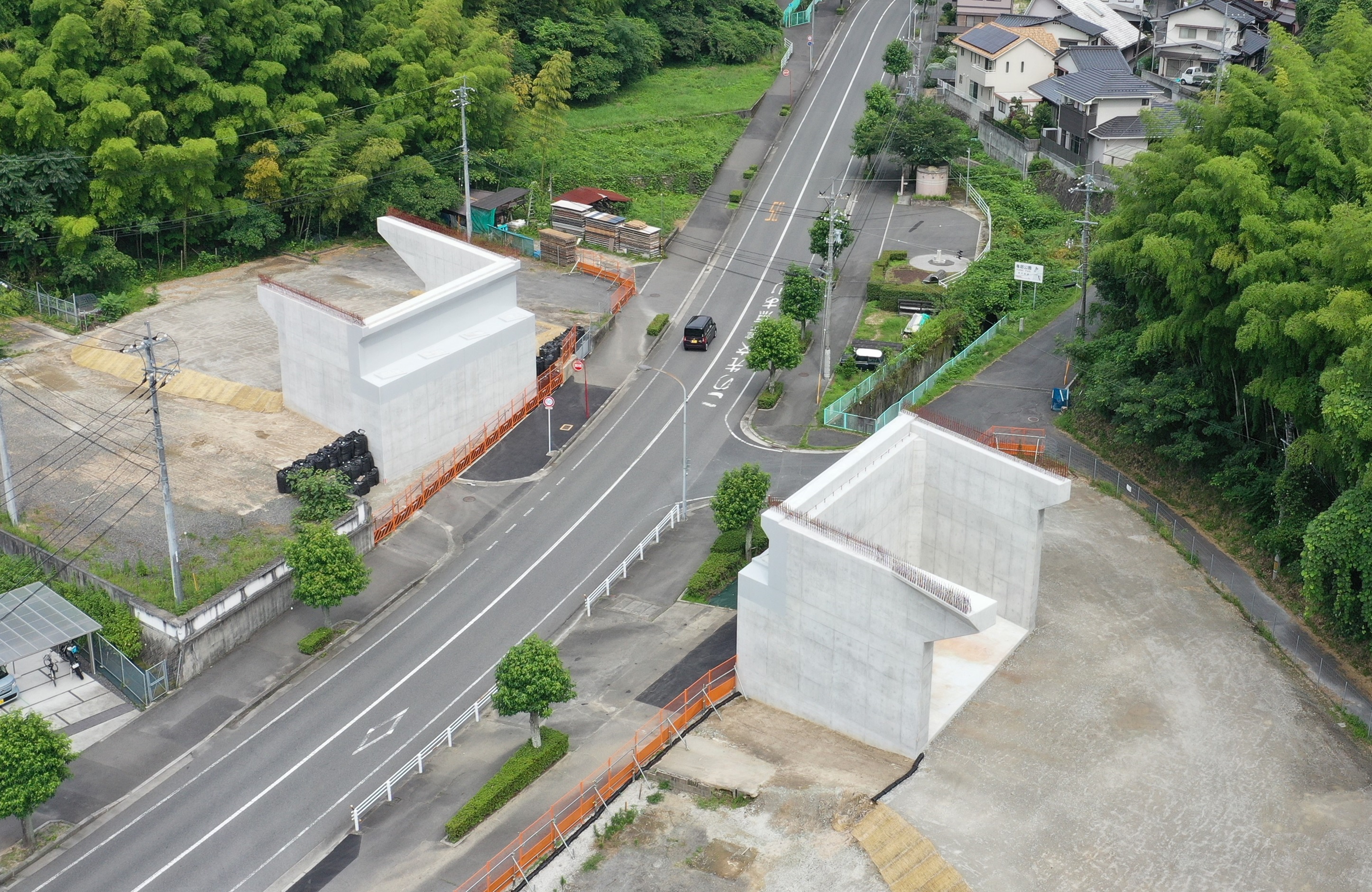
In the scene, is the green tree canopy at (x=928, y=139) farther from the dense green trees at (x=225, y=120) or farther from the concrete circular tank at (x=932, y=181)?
the dense green trees at (x=225, y=120)

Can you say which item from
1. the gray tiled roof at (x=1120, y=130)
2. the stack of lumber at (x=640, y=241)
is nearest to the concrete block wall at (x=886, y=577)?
the stack of lumber at (x=640, y=241)

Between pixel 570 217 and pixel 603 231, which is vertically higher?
pixel 570 217

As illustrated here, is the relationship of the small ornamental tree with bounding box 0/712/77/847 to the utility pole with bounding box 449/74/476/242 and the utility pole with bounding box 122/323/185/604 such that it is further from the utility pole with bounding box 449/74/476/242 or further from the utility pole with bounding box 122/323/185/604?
the utility pole with bounding box 449/74/476/242

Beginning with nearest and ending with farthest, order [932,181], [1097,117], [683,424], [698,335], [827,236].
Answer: [683,424] < [698,335] < [827,236] < [1097,117] < [932,181]

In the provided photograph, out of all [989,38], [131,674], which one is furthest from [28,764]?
[989,38]

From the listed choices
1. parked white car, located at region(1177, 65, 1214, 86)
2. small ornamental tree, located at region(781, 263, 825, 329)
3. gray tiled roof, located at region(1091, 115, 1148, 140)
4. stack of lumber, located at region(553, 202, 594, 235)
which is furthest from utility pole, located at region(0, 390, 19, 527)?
parked white car, located at region(1177, 65, 1214, 86)

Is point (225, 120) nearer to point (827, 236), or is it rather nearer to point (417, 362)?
point (417, 362)
